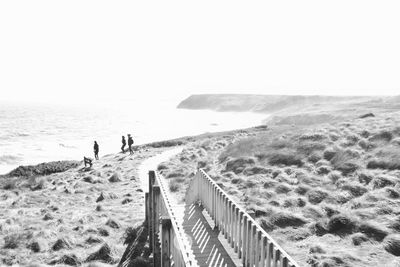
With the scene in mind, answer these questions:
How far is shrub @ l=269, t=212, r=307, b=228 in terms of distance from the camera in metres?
10.6

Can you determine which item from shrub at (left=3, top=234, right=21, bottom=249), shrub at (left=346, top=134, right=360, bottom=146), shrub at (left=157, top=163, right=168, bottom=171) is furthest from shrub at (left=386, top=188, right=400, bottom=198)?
shrub at (left=157, top=163, right=168, bottom=171)

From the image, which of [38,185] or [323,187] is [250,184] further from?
[38,185]

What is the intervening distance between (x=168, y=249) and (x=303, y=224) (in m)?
5.76

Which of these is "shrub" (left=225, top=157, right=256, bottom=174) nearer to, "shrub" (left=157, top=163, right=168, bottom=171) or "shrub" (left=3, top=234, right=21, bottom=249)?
"shrub" (left=157, top=163, right=168, bottom=171)

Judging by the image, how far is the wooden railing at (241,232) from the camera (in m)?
5.42

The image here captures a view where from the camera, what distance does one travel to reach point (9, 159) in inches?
1596

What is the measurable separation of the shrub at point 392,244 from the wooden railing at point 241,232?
3143mm

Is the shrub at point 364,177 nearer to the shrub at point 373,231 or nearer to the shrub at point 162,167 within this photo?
the shrub at point 373,231

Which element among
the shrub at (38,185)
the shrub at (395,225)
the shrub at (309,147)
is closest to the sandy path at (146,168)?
the shrub at (38,185)

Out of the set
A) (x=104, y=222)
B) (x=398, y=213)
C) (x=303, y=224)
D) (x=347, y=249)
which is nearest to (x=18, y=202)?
(x=104, y=222)

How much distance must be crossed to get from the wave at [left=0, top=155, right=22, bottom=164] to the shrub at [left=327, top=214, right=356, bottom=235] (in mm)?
37548

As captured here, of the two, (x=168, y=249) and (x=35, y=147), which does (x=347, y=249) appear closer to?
(x=168, y=249)

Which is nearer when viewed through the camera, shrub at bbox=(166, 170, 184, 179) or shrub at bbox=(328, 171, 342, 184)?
shrub at bbox=(328, 171, 342, 184)

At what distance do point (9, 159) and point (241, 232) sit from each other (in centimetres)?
4022
